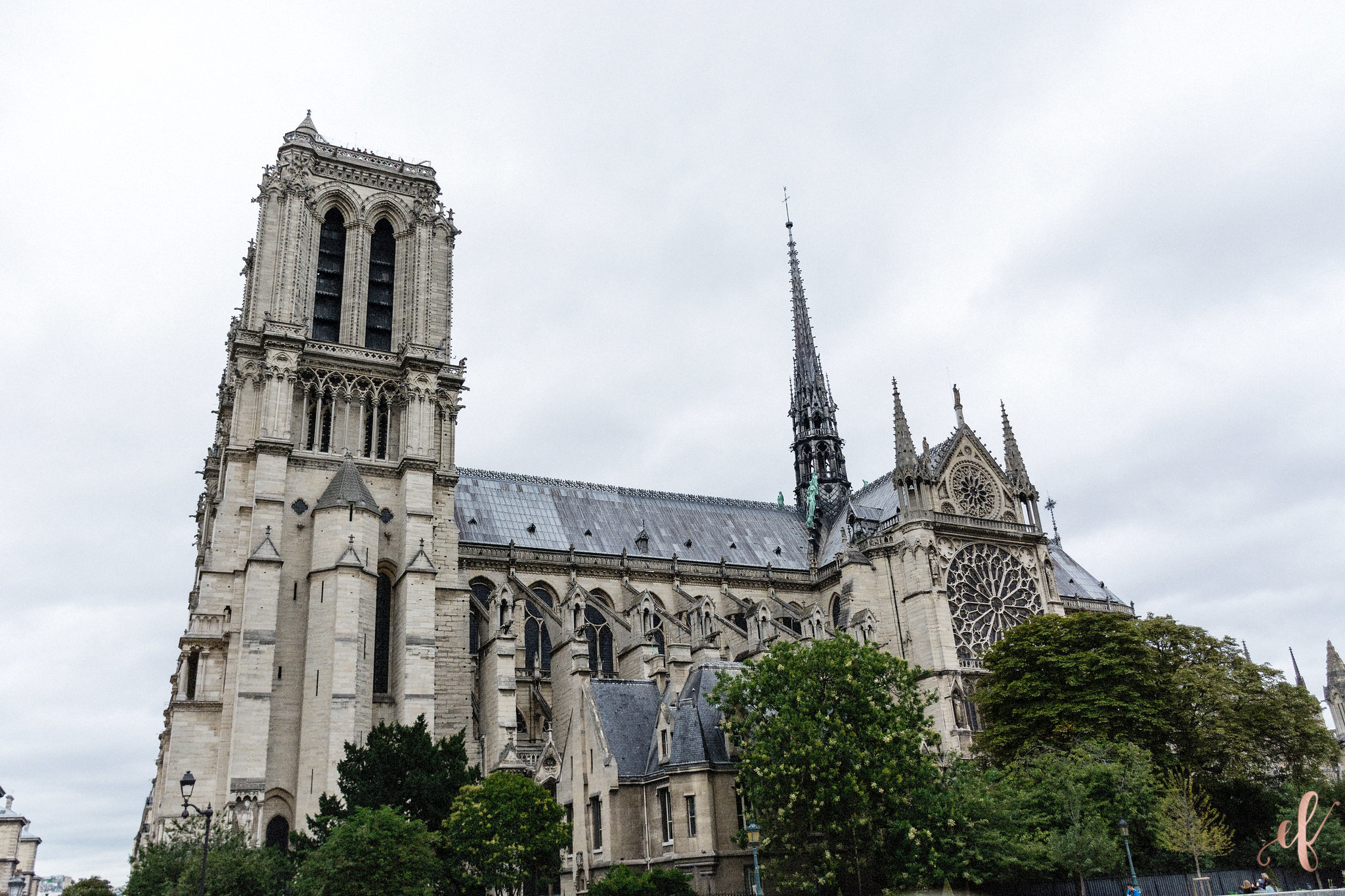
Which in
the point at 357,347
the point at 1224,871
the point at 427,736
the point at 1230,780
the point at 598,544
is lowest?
the point at 1224,871

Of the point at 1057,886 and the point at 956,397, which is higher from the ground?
the point at 956,397

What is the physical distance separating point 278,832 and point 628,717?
14.7m

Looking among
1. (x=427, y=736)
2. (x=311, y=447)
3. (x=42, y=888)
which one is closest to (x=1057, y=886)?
(x=427, y=736)

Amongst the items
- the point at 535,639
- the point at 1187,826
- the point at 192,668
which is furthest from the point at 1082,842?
the point at 192,668

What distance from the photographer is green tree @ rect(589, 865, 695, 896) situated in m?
26.3

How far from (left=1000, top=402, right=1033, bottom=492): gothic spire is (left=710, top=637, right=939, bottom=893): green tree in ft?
104

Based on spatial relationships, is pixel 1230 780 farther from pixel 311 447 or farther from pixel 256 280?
pixel 256 280

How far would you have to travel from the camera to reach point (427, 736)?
33.9 metres

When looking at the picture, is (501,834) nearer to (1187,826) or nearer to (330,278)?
(1187,826)

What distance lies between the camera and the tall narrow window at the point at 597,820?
107 feet

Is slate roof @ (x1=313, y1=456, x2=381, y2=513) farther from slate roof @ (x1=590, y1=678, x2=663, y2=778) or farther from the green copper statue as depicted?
the green copper statue

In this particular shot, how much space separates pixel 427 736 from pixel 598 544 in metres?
23.6

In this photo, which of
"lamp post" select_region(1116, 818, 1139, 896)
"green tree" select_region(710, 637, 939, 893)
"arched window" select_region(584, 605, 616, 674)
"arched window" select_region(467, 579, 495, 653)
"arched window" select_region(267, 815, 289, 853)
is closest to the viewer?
"green tree" select_region(710, 637, 939, 893)

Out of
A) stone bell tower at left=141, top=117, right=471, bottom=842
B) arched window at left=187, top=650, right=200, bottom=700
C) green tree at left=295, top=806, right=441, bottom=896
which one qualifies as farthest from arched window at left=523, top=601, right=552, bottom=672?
green tree at left=295, top=806, right=441, bottom=896
